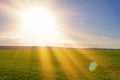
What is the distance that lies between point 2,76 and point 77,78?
393 inches

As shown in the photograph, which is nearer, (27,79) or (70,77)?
(27,79)

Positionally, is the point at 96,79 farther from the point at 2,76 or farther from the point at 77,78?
the point at 2,76

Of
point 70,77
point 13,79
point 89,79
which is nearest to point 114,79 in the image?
point 89,79

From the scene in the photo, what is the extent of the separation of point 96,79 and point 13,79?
34.9 feet

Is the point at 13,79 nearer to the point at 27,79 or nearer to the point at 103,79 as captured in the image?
the point at 27,79

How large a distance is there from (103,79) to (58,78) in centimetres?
591

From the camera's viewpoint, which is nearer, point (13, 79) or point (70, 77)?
point (13, 79)

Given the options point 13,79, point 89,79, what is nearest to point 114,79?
point 89,79

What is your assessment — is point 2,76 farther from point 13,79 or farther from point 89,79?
point 89,79

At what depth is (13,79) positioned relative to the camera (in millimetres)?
30094

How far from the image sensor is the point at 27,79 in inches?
1180

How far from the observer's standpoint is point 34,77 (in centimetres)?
3150

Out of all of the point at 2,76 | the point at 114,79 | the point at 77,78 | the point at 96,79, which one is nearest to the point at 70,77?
the point at 77,78

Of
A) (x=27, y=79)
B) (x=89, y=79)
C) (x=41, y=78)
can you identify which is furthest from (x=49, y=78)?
(x=89, y=79)
